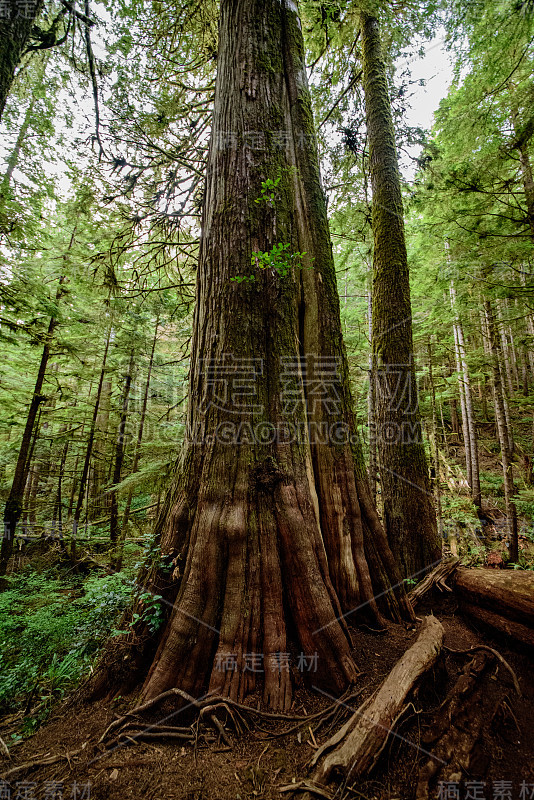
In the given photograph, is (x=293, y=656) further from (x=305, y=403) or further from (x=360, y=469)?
(x=305, y=403)

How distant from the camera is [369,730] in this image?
1693 millimetres

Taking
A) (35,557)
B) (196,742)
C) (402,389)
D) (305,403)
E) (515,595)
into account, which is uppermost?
(402,389)

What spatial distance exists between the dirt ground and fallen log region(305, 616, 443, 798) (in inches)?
2.1

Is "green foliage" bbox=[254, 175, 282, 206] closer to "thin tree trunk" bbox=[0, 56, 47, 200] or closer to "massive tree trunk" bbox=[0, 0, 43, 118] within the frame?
"massive tree trunk" bbox=[0, 0, 43, 118]

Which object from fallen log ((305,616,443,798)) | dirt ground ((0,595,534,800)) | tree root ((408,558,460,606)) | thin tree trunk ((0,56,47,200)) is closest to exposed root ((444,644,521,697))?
dirt ground ((0,595,534,800))

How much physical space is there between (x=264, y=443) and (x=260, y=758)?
1828 millimetres

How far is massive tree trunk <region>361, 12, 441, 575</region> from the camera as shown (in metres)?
4.07

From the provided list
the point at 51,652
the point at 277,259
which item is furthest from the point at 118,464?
the point at 277,259

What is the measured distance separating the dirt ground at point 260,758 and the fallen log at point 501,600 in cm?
39

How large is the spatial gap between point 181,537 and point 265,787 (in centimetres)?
144

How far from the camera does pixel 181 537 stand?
250 cm

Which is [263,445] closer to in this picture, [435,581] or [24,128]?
[435,581]

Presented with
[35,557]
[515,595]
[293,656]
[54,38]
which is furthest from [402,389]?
[35,557]

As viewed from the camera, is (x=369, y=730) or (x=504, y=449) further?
(x=504, y=449)
